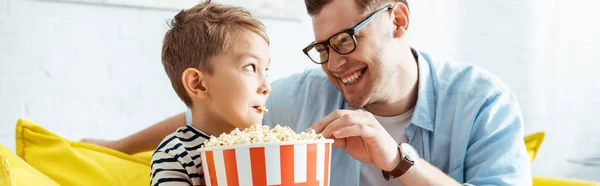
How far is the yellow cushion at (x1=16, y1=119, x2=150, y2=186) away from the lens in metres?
1.92

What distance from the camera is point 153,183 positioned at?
4.58 ft

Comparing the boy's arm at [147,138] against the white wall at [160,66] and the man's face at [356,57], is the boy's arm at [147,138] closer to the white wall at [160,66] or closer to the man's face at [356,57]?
the white wall at [160,66]

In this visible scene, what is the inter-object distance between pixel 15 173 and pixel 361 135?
0.82m

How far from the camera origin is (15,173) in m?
1.55

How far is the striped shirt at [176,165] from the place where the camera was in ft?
4.53

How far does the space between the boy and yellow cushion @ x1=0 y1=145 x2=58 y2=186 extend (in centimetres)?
35

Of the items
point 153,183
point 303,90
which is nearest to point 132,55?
point 303,90

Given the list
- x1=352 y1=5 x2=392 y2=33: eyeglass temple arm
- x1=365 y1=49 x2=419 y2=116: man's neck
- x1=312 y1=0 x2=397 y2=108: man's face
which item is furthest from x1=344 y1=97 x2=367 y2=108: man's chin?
x1=352 y1=5 x2=392 y2=33: eyeglass temple arm

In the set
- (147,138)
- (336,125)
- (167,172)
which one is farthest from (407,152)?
(147,138)

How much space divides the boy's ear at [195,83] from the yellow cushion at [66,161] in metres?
0.52

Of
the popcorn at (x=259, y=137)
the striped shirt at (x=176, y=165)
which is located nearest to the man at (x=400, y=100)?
the striped shirt at (x=176, y=165)

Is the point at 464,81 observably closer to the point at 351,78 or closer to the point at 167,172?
the point at 351,78

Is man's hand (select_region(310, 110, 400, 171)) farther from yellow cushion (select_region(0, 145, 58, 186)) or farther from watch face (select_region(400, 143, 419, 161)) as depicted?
yellow cushion (select_region(0, 145, 58, 186))

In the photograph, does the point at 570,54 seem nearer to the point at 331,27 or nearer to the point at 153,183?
the point at 331,27
